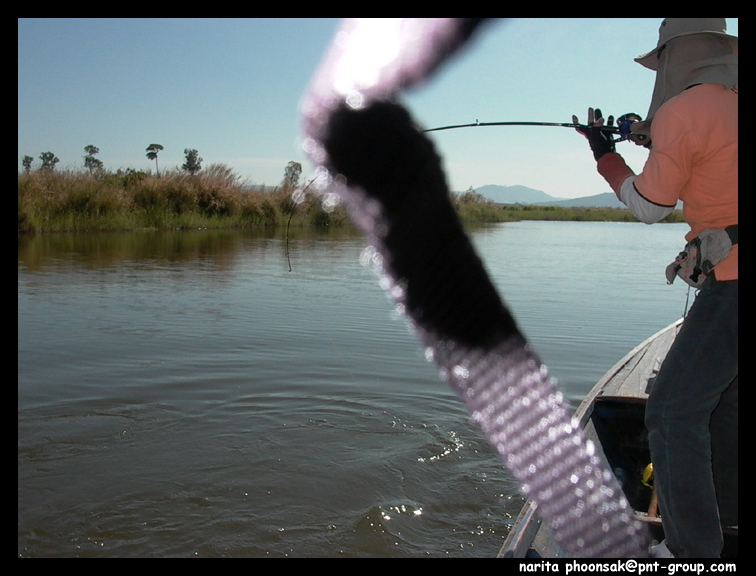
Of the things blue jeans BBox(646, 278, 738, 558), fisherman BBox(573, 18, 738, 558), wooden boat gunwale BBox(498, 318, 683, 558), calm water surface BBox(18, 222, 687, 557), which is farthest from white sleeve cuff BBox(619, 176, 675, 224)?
calm water surface BBox(18, 222, 687, 557)

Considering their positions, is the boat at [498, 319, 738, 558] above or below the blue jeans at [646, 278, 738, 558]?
below

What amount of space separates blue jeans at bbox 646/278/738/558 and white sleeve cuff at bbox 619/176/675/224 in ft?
0.79

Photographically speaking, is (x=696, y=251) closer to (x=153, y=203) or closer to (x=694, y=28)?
(x=694, y=28)

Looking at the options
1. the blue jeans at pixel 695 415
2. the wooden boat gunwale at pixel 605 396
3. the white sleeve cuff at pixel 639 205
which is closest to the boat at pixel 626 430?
the wooden boat gunwale at pixel 605 396

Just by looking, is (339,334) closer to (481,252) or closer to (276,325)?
(276,325)

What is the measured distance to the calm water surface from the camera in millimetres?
2908

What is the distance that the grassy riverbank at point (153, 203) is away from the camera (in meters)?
18.5

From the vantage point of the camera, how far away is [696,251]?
1.88m

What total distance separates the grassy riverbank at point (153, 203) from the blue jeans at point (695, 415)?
18111mm

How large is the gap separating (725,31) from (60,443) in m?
3.75

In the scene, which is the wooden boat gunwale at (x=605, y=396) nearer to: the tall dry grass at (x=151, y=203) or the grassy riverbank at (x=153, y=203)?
the tall dry grass at (x=151, y=203)

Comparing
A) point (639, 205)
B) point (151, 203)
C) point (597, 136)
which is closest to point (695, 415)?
point (639, 205)

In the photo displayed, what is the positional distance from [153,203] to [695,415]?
22.6 metres

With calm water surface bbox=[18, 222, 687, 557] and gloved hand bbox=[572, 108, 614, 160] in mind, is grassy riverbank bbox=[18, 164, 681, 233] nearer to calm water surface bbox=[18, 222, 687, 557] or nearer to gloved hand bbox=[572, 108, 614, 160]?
calm water surface bbox=[18, 222, 687, 557]
